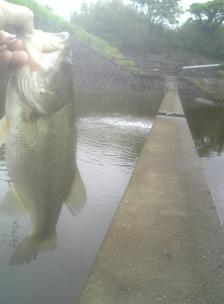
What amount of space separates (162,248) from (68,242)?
5.50 feet

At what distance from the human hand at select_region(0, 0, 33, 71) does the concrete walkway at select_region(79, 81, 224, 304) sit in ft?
6.11

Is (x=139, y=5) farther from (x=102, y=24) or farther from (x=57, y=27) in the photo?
(x=57, y=27)

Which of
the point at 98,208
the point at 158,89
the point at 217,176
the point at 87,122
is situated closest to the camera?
the point at 98,208

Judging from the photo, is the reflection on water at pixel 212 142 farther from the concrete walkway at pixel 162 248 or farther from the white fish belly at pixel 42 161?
the white fish belly at pixel 42 161

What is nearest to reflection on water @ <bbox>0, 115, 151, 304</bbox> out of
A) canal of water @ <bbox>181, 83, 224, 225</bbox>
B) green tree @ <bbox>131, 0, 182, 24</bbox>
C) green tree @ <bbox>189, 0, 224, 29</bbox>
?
canal of water @ <bbox>181, 83, 224, 225</bbox>

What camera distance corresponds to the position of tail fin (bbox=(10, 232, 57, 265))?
2.26 m

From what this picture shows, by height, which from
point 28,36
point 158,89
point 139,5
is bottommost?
point 158,89

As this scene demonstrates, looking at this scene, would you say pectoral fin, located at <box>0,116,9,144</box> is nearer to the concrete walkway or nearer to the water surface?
the concrete walkway

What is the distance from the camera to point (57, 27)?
2934 cm

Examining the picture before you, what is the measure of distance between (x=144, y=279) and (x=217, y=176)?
5940mm

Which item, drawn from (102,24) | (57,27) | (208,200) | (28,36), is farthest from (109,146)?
(102,24)

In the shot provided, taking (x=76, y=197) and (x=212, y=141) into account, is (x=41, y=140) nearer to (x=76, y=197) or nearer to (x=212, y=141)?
(x=76, y=197)

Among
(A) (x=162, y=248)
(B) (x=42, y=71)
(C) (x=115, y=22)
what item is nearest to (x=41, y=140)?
(B) (x=42, y=71)

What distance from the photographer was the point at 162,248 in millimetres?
3748
